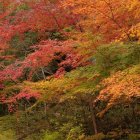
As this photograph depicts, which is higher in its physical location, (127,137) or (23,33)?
(23,33)

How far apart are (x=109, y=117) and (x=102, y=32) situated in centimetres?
545

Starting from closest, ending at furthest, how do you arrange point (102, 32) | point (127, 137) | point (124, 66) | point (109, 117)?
1. point (124, 66)
2. point (102, 32)
3. point (127, 137)
4. point (109, 117)

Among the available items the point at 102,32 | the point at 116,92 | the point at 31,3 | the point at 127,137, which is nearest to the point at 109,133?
the point at 127,137

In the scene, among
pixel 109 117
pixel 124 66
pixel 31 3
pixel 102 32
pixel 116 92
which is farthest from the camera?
pixel 31 3

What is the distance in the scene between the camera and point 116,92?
927 cm

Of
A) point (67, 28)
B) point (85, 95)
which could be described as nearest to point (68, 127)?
point (85, 95)

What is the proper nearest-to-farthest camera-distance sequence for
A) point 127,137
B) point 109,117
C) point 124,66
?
point 124,66 → point 127,137 → point 109,117

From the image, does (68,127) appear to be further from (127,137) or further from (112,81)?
(112,81)

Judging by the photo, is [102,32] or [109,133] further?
[109,133]

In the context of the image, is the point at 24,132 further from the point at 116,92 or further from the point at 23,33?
the point at 116,92

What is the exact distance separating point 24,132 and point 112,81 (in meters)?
8.84

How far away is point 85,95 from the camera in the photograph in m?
13.1

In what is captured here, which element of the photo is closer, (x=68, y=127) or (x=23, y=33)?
(x=68, y=127)

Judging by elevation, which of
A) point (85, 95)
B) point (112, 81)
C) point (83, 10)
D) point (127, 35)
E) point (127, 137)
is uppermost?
point (83, 10)
